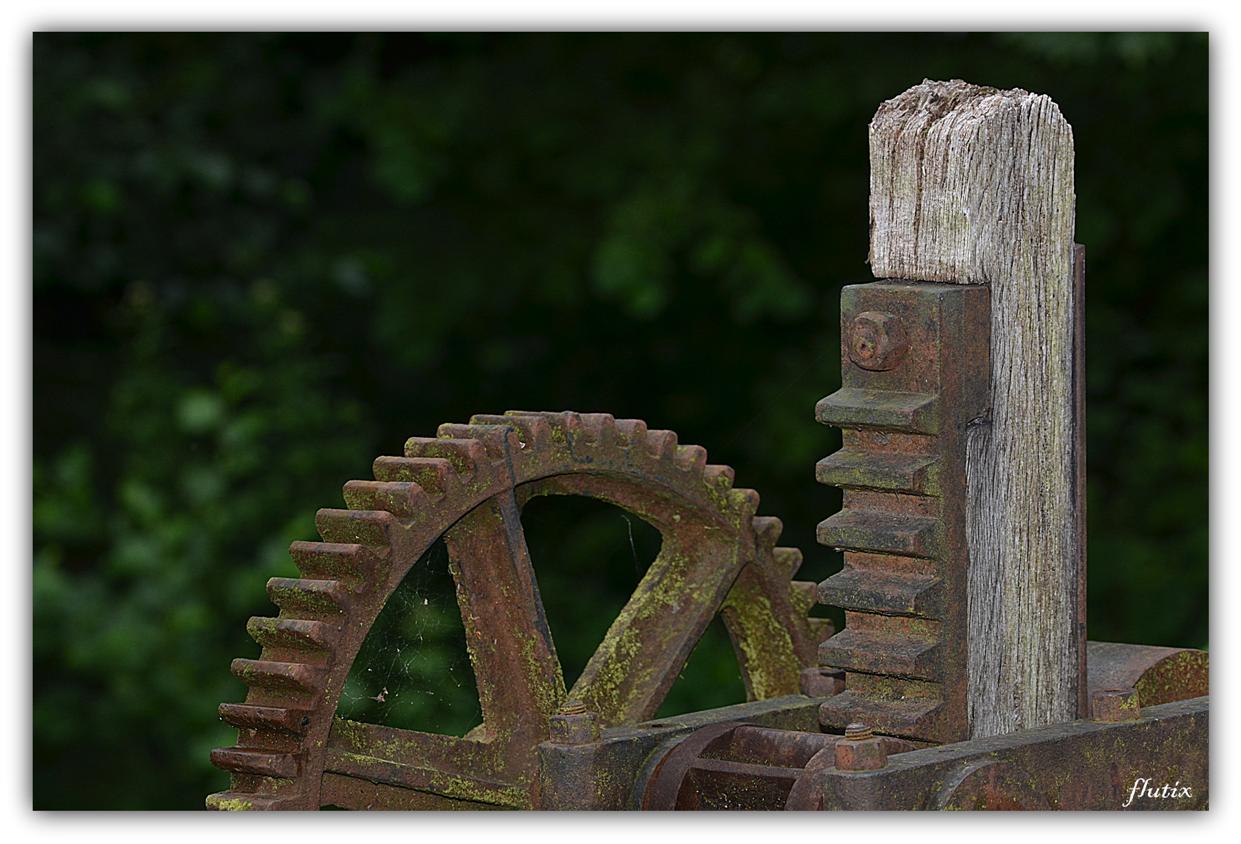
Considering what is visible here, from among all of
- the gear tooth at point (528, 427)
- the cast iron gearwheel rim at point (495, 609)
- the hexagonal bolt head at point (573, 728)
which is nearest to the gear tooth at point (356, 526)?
the cast iron gearwheel rim at point (495, 609)

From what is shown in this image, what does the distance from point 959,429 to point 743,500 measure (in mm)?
552

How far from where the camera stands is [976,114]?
8.45 ft

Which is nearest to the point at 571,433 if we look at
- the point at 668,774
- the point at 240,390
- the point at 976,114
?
the point at 668,774

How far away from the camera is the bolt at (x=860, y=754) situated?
2.34 metres

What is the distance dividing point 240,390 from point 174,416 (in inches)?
15.0

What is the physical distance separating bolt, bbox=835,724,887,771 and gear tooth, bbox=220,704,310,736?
0.65 m

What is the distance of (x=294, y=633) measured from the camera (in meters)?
2.57

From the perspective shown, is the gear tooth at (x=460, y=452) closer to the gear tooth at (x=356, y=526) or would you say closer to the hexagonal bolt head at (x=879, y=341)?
the gear tooth at (x=356, y=526)

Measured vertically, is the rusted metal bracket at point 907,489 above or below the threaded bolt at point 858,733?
above

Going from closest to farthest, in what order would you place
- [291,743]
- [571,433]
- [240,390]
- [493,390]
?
[291,743], [571,433], [240,390], [493,390]

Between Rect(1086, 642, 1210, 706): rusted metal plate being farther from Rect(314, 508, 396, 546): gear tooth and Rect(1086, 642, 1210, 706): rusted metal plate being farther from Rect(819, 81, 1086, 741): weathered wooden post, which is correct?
Rect(314, 508, 396, 546): gear tooth

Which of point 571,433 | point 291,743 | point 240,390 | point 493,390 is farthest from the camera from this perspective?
point 493,390

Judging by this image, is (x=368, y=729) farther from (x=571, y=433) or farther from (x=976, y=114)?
(x=976, y=114)

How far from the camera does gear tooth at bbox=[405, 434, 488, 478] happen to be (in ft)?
8.84
